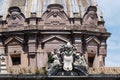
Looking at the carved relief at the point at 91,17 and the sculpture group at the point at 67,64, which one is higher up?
the carved relief at the point at 91,17

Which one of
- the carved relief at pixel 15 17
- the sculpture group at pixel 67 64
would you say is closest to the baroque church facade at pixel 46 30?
the carved relief at pixel 15 17

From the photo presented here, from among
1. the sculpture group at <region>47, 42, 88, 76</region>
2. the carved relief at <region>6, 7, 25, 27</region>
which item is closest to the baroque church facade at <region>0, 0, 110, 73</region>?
the carved relief at <region>6, 7, 25, 27</region>

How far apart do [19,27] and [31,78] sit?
17765 mm

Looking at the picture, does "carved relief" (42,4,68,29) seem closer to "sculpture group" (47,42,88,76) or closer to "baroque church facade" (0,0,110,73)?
"baroque church facade" (0,0,110,73)

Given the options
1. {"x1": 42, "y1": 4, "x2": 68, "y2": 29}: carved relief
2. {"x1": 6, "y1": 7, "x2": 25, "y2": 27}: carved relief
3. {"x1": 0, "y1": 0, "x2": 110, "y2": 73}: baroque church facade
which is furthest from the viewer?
{"x1": 6, "y1": 7, "x2": 25, "y2": 27}: carved relief

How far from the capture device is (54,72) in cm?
5900

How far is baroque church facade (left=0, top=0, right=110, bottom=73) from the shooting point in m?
75.1

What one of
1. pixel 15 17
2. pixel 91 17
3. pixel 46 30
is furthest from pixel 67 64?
pixel 91 17

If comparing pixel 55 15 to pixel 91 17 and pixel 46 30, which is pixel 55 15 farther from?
pixel 91 17

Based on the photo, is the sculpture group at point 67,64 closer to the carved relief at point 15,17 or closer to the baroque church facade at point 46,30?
the baroque church facade at point 46,30

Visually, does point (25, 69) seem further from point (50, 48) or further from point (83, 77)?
point (50, 48)

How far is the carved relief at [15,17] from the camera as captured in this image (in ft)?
251

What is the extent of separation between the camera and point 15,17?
252 ft

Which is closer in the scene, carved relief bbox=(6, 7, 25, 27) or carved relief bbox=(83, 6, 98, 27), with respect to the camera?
carved relief bbox=(6, 7, 25, 27)
